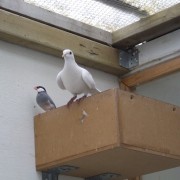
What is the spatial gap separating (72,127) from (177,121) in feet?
1.20

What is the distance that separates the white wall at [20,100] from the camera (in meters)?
1.95

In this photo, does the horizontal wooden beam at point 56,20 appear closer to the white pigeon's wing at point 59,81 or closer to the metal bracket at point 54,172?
the white pigeon's wing at point 59,81

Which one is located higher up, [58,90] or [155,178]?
[58,90]

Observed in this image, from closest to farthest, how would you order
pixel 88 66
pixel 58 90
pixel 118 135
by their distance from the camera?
pixel 118 135, pixel 58 90, pixel 88 66

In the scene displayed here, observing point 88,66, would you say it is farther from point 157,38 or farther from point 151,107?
point 151,107

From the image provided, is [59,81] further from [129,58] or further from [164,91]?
[164,91]

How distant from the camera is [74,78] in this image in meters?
1.96

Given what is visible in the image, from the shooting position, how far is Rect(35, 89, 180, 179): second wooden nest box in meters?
1.80

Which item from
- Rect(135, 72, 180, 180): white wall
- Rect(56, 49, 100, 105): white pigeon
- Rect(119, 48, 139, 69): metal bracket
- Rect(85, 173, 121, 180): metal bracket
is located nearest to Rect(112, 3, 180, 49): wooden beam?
Rect(119, 48, 139, 69): metal bracket

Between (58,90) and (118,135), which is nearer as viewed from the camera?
(118,135)

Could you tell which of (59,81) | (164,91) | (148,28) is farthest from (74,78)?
(164,91)

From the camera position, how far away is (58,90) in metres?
2.19

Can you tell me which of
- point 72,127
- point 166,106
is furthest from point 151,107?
point 72,127

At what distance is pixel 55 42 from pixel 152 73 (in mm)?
422
